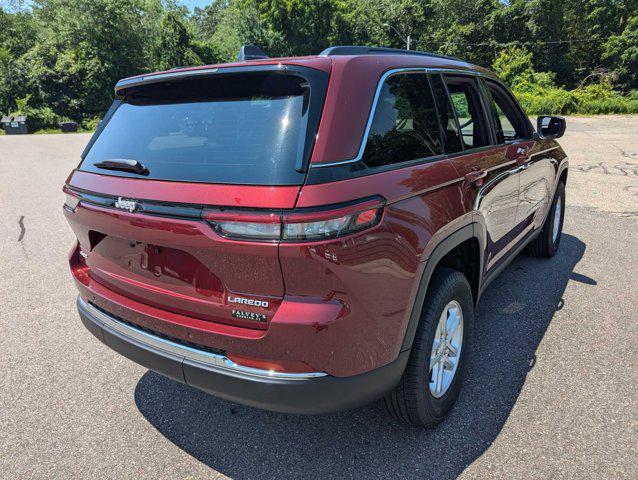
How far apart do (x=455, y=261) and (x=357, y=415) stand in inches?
41.3

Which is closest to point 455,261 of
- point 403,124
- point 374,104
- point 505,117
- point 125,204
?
point 403,124

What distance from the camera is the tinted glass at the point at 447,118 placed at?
2491 mm

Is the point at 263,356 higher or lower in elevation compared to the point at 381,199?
lower

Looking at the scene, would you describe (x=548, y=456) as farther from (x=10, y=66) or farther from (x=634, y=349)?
(x=10, y=66)

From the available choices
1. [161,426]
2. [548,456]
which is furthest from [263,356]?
[548,456]

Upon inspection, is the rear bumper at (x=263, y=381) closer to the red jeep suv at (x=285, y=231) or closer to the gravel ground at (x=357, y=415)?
the red jeep suv at (x=285, y=231)

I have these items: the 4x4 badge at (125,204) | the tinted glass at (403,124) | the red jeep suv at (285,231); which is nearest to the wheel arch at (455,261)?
the red jeep suv at (285,231)

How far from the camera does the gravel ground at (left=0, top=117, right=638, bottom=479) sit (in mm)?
2125

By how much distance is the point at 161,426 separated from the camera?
2.41 metres

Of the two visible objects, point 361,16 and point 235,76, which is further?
point 361,16

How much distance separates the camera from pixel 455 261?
2.61m

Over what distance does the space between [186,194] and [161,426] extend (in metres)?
1.41

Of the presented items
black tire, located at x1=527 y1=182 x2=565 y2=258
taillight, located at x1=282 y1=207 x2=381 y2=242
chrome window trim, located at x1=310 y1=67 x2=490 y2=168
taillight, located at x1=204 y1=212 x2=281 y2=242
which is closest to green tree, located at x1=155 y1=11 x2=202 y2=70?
black tire, located at x1=527 y1=182 x2=565 y2=258

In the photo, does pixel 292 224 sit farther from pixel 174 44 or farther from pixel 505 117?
pixel 174 44
